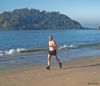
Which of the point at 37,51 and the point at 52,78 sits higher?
the point at 52,78

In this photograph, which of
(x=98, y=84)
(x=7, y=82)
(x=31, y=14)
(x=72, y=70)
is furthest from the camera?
(x=31, y=14)

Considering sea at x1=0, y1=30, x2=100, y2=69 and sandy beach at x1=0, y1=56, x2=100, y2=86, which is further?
sea at x1=0, y1=30, x2=100, y2=69

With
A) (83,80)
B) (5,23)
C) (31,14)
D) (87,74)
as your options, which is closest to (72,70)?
(87,74)

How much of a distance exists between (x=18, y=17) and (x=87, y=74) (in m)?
166

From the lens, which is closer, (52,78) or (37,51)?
(52,78)

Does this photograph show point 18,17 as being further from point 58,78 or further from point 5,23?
point 58,78

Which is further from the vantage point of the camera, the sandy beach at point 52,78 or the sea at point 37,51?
the sea at point 37,51

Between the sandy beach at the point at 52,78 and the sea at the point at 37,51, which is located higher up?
the sandy beach at the point at 52,78

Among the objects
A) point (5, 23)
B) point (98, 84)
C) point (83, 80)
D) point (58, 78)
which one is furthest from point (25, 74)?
point (5, 23)

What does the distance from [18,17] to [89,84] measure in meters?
168

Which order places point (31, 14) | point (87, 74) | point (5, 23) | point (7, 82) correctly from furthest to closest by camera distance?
point (31, 14) < point (5, 23) < point (87, 74) < point (7, 82)

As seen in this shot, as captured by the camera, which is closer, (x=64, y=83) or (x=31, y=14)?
(x=64, y=83)

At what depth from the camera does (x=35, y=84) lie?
12875 mm

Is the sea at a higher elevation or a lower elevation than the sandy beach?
lower
